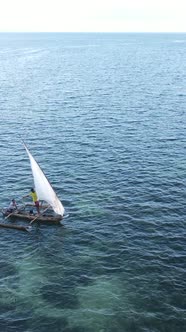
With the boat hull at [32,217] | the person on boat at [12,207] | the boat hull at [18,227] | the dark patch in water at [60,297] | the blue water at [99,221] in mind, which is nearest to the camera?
the blue water at [99,221]

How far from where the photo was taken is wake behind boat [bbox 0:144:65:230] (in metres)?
52.2

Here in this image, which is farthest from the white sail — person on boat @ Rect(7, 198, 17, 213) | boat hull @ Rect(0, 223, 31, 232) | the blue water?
boat hull @ Rect(0, 223, 31, 232)

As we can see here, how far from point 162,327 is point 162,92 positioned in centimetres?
10141

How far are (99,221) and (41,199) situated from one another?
8777 mm

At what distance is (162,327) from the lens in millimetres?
35062

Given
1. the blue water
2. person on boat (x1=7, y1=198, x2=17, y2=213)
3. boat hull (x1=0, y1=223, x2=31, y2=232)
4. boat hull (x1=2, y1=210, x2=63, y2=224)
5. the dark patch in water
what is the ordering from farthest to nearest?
1. person on boat (x1=7, y1=198, x2=17, y2=213)
2. boat hull (x1=2, y1=210, x2=63, y2=224)
3. boat hull (x1=0, y1=223, x2=31, y2=232)
4. the dark patch in water
5. the blue water

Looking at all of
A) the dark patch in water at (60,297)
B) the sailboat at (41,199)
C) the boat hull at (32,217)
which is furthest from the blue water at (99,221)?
the sailboat at (41,199)

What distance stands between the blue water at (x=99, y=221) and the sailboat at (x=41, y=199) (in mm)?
1592

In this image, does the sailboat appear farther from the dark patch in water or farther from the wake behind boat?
the dark patch in water

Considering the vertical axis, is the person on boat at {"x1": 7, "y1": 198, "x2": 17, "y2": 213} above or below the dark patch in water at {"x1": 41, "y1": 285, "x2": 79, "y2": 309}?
above

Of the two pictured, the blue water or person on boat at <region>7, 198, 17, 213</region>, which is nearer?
the blue water

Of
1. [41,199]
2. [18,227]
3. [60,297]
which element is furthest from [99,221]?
[60,297]

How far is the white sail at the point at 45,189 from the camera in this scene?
52.2m

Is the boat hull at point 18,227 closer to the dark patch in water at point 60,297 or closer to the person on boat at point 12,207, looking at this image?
the person on boat at point 12,207
